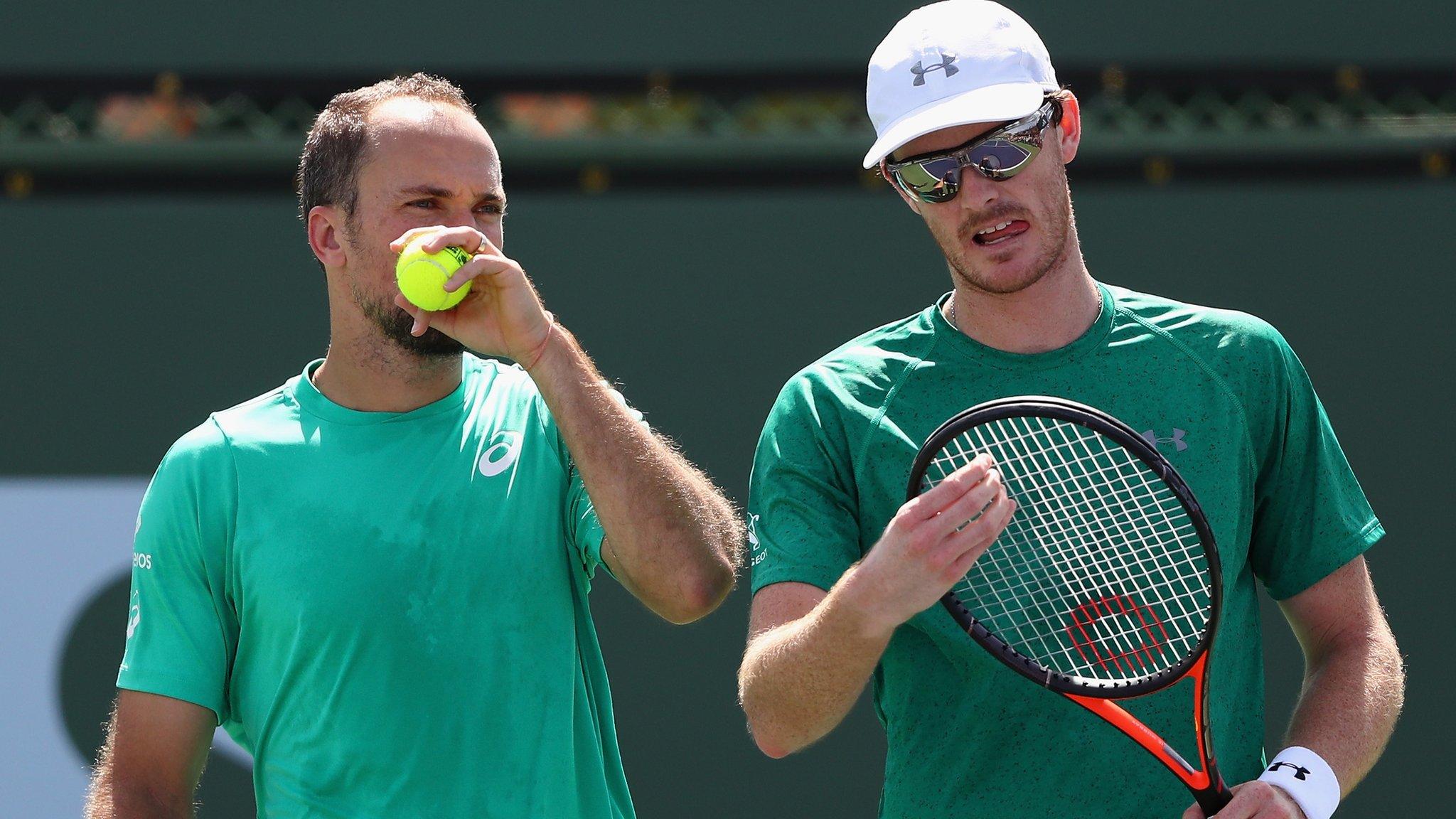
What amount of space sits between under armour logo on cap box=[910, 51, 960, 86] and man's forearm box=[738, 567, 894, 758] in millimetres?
766

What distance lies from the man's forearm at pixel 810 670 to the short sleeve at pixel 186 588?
2.81 feet

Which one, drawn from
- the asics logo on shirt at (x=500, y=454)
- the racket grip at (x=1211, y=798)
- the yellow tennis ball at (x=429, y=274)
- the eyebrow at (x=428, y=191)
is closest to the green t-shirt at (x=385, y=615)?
the asics logo on shirt at (x=500, y=454)

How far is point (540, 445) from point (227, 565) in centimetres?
53

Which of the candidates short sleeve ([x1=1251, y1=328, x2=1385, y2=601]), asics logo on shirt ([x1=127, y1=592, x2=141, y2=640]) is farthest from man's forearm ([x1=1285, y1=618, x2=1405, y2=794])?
asics logo on shirt ([x1=127, y1=592, x2=141, y2=640])

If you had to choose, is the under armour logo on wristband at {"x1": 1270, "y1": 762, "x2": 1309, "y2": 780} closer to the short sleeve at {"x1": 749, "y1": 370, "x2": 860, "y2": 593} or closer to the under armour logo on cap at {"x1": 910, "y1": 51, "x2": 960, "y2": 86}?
the short sleeve at {"x1": 749, "y1": 370, "x2": 860, "y2": 593}

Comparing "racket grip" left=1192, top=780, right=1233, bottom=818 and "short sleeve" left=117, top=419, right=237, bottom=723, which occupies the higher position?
"short sleeve" left=117, top=419, right=237, bottom=723

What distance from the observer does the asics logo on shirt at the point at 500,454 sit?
2.66m

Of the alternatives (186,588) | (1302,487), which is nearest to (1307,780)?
(1302,487)

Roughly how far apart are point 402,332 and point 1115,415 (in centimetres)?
115

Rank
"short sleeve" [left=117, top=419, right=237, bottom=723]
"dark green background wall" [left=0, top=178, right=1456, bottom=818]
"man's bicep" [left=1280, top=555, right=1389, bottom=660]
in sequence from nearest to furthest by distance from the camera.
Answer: "man's bicep" [left=1280, top=555, right=1389, bottom=660] < "short sleeve" [left=117, top=419, right=237, bottom=723] < "dark green background wall" [left=0, top=178, right=1456, bottom=818]

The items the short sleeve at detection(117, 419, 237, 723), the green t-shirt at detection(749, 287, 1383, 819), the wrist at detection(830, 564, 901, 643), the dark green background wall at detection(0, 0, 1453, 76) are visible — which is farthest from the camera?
the dark green background wall at detection(0, 0, 1453, 76)

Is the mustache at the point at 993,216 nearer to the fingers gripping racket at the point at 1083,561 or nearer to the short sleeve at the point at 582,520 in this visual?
the fingers gripping racket at the point at 1083,561

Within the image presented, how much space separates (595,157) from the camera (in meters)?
4.79

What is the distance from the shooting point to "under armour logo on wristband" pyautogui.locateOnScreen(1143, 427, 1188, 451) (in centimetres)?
239
